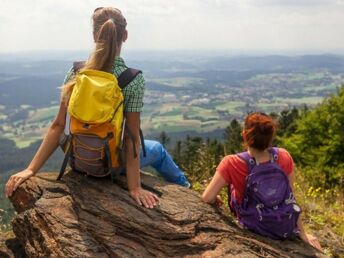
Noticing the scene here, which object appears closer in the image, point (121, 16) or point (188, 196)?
point (121, 16)

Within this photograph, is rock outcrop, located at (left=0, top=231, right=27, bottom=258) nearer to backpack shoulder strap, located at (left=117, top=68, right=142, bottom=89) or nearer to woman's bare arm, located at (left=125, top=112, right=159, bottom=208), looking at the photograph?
woman's bare arm, located at (left=125, top=112, right=159, bottom=208)

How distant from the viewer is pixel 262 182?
13.1 ft

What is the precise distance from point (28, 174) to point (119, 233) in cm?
118

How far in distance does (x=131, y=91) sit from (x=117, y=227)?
1194mm

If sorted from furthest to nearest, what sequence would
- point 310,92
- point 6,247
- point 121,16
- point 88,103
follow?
1. point 310,92
2. point 6,247
3. point 121,16
4. point 88,103

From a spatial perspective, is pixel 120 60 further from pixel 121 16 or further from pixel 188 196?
pixel 188 196

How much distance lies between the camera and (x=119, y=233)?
12.3ft

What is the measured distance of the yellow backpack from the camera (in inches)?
148

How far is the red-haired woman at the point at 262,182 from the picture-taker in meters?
3.98

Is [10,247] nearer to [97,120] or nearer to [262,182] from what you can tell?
[97,120]

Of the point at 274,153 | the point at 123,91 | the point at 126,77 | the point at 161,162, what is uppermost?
the point at 126,77

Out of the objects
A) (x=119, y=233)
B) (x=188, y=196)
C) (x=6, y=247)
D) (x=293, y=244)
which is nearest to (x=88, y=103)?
(x=119, y=233)

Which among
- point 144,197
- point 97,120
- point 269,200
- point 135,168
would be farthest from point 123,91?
point 269,200

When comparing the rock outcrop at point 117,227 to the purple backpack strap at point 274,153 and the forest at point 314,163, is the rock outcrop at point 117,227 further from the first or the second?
the forest at point 314,163
